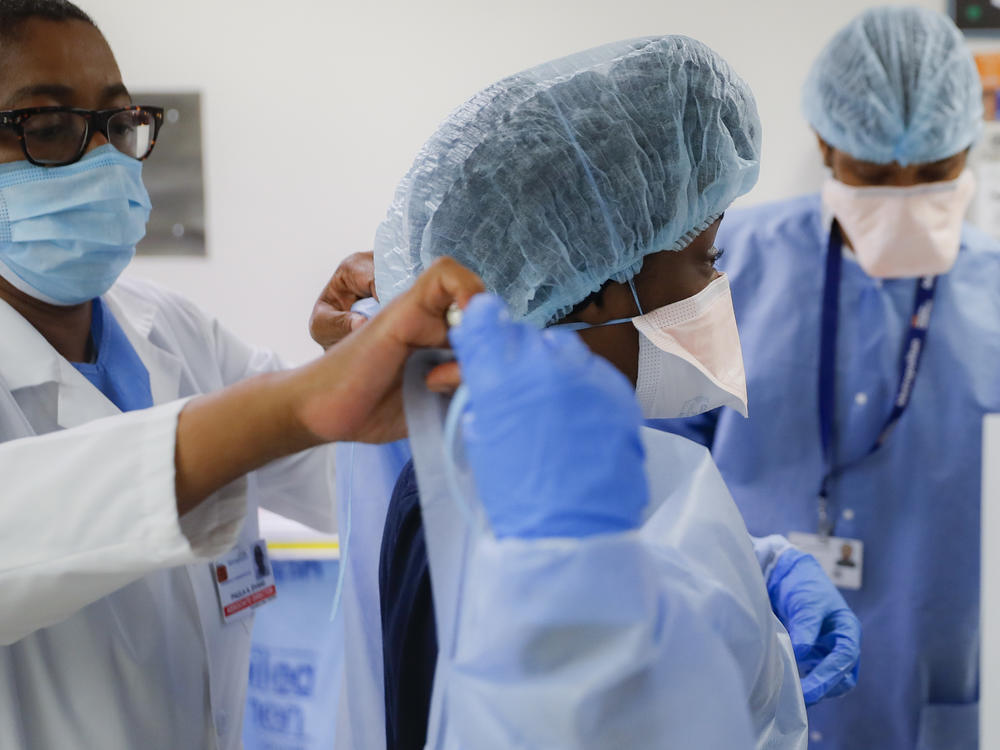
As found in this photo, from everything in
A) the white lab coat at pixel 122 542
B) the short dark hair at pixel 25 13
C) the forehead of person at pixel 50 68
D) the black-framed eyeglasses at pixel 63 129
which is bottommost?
the white lab coat at pixel 122 542

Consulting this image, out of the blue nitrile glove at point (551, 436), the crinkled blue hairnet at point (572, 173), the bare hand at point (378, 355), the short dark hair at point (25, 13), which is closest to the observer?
the blue nitrile glove at point (551, 436)

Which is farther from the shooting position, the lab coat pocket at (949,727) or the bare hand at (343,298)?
the lab coat pocket at (949,727)

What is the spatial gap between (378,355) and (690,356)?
37cm

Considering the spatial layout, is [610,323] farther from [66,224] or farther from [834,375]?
[834,375]

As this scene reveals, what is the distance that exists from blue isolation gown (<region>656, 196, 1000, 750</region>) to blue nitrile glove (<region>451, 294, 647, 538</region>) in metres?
1.17

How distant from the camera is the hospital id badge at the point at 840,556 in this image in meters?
1.65

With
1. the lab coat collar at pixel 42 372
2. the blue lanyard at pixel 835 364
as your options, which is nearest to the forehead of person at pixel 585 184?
the lab coat collar at pixel 42 372

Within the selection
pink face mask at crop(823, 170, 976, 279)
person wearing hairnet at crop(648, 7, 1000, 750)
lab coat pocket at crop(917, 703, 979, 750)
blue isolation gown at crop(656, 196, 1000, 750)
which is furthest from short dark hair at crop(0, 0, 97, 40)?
lab coat pocket at crop(917, 703, 979, 750)

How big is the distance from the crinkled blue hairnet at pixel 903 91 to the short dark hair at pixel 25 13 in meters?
1.32

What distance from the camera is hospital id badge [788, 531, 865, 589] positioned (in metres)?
1.65

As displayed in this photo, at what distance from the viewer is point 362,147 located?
87.9 inches

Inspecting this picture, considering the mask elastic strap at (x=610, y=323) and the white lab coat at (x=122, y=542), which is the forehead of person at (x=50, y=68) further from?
the mask elastic strap at (x=610, y=323)

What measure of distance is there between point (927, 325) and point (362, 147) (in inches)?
56.0

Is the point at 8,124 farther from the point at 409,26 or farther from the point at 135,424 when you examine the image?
the point at 409,26
